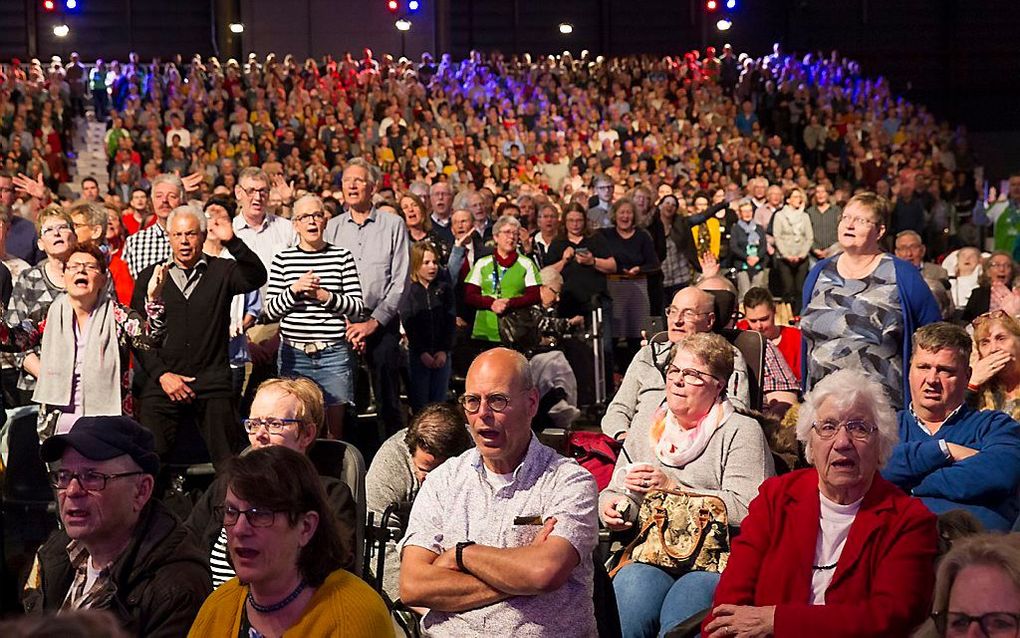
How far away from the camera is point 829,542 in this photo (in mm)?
3742

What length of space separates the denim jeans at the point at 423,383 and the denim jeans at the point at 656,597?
4150 millimetres

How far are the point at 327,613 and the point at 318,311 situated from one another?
389 cm

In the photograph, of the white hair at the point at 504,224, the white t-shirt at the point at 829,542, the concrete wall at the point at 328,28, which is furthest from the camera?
the concrete wall at the point at 328,28

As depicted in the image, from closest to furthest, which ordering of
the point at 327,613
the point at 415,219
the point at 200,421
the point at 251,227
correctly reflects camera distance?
the point at 327,613, the point at 200,421, the point at 251,227, the point at 415,219

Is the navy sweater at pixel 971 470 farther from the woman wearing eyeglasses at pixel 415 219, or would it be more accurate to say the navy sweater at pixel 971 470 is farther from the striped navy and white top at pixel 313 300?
the woman wearing eyeglasses at pixel 415 219

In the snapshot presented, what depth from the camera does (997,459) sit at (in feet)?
14.2

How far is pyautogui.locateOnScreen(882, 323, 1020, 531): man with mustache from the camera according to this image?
4.32m

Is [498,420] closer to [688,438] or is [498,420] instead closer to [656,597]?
[656,597]

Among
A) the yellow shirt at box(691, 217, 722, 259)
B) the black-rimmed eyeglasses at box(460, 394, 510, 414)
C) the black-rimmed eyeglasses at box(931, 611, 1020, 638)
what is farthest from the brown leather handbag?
the yellow shirt at box(691, 217, 722, 259)

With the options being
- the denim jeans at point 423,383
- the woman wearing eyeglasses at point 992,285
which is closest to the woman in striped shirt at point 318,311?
the denim jeans at point 423,383

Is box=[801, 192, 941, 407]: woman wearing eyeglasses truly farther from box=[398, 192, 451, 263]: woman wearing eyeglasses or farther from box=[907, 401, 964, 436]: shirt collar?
box=[398, 192, 451, 263]: woman wearing eyeglasses

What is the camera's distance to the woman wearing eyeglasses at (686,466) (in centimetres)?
430

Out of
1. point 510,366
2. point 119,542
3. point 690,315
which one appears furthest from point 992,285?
point 119,542

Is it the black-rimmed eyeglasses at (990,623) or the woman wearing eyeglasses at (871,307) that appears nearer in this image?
the black-rimmed eyeglasses at (990,623)
